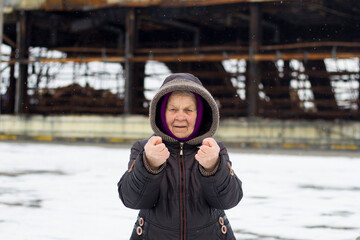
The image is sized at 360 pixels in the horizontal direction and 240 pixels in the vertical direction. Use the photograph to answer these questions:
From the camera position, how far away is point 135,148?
2.92 m

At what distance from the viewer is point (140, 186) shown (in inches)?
104

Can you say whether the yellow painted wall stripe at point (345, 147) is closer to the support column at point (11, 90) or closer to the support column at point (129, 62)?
the support column at point (129, 62)

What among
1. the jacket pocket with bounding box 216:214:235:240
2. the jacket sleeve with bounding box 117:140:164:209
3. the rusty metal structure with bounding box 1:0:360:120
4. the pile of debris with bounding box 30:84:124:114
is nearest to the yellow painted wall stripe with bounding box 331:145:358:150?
the rusty metal structure with bounding box 1:0:360:120

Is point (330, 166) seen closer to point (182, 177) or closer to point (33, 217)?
point (33, 217)

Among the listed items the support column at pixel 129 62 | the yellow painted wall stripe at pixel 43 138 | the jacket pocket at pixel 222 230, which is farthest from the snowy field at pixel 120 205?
the support column at pixel 129 62

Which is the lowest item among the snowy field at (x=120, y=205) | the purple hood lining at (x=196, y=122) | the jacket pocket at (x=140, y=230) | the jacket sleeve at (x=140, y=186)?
the snowy field at (x=120, y=205)

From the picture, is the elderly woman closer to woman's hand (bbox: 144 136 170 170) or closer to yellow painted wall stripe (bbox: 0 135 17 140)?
woman's hand (bbox: 144 136 170 170)

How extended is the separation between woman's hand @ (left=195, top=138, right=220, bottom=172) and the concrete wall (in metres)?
16.9

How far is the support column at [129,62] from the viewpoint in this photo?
2361 centimetres

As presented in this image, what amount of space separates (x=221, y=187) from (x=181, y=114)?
433mm

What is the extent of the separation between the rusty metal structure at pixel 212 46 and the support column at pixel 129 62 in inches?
1.8

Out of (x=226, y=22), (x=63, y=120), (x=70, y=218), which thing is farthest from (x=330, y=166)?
(x=226, y=22)

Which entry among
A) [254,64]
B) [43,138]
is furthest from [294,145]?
[43,138]

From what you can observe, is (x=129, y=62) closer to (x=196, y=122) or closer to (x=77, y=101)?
(x=77, y=101)
